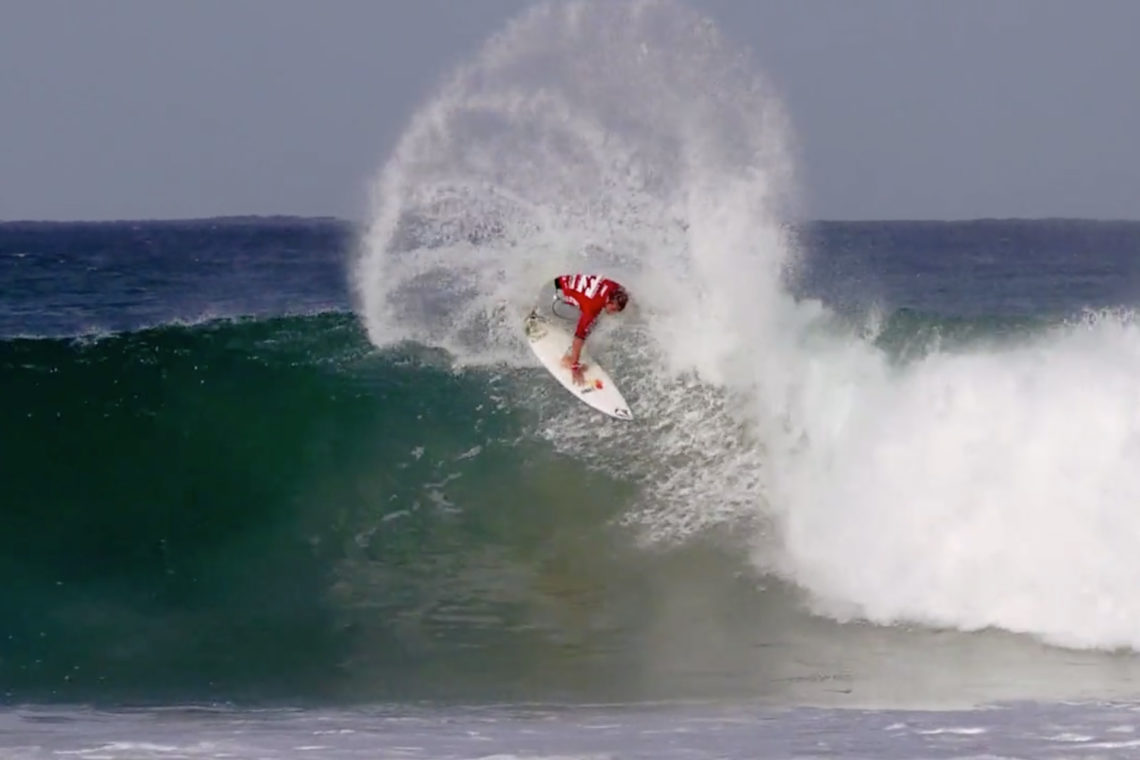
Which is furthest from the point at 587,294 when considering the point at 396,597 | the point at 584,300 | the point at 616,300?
the point at 396,597

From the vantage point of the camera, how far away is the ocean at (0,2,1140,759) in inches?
309

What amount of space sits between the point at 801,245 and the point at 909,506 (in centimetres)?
393

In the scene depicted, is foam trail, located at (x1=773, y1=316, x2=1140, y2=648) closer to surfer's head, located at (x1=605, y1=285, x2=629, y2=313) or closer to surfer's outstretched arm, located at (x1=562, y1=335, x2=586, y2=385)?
surfer's head, located at (x1=605, y1=285, x2=629, y2=313)

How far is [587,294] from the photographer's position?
1199 centimetres

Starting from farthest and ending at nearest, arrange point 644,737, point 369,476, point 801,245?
point 801,245 < point 369,476 < point 644,737

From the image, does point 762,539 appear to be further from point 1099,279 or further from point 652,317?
point 1099,279

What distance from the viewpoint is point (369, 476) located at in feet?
39.0

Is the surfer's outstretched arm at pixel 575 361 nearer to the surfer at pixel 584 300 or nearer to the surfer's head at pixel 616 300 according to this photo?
the surfer at pixel 584 300

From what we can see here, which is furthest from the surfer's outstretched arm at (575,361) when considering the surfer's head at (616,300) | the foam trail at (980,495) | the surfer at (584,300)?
the foam trail at (980,495)

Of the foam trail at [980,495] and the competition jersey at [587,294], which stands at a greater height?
the competition jersey at [587,294]

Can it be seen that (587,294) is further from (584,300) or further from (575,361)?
(575,361)

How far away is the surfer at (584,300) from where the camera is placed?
12.0 metres

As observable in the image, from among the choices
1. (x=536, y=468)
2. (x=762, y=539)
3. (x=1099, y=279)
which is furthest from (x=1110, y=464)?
(x=1099, y=279)

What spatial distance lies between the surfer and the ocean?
1.13ft
